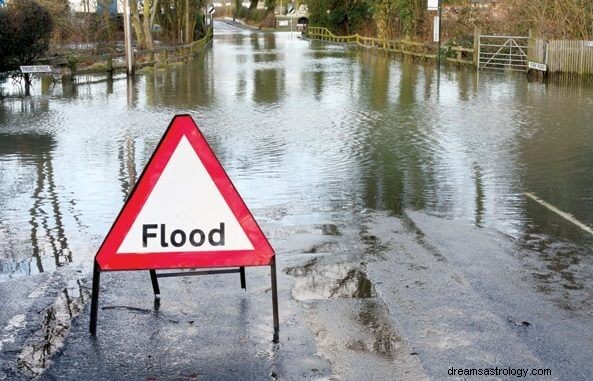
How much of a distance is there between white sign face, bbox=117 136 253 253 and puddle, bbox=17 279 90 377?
2.42 ft

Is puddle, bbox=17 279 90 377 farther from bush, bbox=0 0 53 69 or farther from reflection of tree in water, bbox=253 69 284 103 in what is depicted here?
bush, bbox=0 0 53 69

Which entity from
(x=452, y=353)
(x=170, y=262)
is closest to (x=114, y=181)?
(x=170, y=262)

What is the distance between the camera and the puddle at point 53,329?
4.87 metres

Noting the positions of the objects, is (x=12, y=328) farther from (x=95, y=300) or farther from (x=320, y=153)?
(x=320, y=153)

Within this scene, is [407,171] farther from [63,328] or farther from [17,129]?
[17,129]

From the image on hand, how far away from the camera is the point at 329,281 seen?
21.4ft

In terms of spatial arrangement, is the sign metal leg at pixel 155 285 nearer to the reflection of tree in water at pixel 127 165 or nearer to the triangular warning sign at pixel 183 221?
the triangular warning sign at pixel 183 221

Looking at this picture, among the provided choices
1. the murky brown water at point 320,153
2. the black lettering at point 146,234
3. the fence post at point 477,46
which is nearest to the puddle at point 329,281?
the black lettering at point 146,234

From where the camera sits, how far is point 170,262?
17.4 ft

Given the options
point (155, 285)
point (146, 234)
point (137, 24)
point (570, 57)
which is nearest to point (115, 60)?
point (137, 24)

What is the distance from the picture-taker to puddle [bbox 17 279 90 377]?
4.87 m

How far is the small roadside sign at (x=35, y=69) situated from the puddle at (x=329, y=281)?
21.8m

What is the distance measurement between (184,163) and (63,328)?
4.16 feet

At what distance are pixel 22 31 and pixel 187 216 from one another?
25.2 meters
